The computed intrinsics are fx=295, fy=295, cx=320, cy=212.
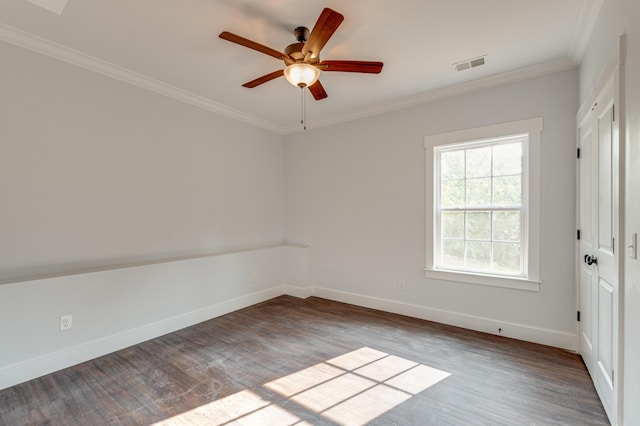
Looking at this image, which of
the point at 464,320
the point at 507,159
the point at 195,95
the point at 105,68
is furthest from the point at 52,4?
the point at 464,320

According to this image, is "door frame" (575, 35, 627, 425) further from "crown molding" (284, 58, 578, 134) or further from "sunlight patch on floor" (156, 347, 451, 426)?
"crown molding" (284, 58, 578, 134)

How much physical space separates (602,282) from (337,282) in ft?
9.75

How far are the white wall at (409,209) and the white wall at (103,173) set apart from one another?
121cm

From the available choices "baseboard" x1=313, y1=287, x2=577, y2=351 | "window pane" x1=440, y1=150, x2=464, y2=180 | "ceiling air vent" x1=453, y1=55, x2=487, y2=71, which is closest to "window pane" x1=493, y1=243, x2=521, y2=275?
"baseboard" x1=313, y1=287, x2=577, y2=351

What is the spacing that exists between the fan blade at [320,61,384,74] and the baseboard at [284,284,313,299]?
130 inches

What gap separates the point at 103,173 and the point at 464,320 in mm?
4143

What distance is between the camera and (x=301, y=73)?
221 centimetres

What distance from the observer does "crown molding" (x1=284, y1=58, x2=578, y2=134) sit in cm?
281

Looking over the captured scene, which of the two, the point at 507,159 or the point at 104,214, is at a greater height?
the point at 507,159

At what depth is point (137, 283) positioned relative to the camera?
302 centimetres

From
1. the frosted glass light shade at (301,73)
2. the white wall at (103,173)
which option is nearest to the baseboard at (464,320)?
→ the white wall at (103,173)

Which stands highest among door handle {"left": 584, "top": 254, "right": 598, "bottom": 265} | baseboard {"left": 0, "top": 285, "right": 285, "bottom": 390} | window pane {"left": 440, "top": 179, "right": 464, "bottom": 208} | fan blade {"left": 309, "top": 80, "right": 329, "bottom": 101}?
fan blade {"left": 309, "top": 80, "right": 329, "bottom": 101}

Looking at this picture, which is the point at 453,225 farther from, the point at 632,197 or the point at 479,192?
the point at 632,197

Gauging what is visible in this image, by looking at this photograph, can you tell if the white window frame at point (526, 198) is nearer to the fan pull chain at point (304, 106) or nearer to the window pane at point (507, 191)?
the window pane at point (507, 191)
